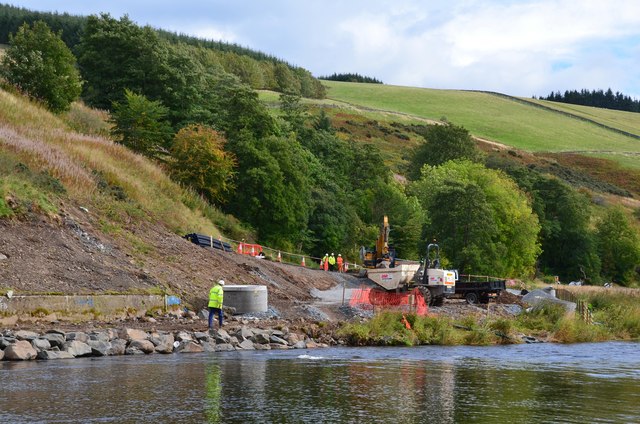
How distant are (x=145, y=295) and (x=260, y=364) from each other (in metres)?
9.71

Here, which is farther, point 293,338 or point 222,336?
point 293,338

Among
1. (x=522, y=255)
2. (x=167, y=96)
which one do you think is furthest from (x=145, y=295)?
(x=522, y=255)

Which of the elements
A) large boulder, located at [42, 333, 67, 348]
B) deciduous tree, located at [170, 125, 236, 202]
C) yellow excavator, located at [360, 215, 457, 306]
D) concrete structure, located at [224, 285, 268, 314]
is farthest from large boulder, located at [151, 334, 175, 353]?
deciduous tree, located at [170, 125, 236, 202]

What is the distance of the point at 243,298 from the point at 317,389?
1613 centimetres

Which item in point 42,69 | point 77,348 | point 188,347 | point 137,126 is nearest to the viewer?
point 77,348

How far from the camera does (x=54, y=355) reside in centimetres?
2533

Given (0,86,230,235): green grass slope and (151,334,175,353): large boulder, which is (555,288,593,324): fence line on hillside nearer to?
(0,86,230,235): green grass slope

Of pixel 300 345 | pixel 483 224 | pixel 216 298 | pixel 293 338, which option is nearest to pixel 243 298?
pixel 216 298

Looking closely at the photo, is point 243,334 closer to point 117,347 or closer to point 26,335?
point 117,347

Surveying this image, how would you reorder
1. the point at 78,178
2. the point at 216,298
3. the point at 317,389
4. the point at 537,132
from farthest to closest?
the point at 537,132 < the point at 78,178 < the point at 216,298 < the point at 317,389

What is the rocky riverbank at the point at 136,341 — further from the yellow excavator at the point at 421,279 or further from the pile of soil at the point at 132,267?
the yellow excavator at the point at 421,279

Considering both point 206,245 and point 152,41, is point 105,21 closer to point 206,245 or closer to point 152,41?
point 152,41

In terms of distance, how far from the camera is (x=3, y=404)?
17.8 m

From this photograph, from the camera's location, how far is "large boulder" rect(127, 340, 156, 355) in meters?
27.3
